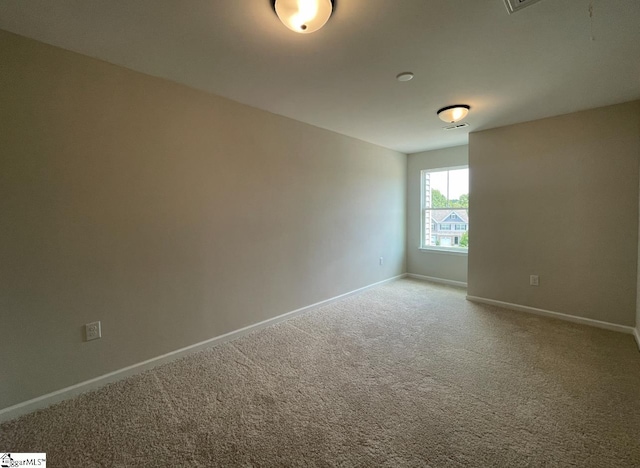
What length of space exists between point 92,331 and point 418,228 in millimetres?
4847

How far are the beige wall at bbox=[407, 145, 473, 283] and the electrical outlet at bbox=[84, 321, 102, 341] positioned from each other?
4.74 meters

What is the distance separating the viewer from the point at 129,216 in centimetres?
211

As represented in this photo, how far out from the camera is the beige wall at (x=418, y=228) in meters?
4.60

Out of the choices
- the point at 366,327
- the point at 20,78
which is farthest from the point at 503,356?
the point at 20,78

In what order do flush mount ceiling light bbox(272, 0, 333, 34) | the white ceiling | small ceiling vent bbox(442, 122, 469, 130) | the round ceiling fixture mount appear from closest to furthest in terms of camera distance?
flush mount ceiling light bbox(272, 0, 333, 34), the white ceiling, the round ceiling fixture mount, small ceiling vent bbox(442, 122, 469, 130)

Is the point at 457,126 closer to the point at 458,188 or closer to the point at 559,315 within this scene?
the point at 458,188

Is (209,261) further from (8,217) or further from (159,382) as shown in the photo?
(8,217)

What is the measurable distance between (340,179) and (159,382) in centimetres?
307

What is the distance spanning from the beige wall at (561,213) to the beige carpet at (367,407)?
58 centimetres

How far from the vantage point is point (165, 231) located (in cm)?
229

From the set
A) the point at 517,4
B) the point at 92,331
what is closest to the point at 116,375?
the point at 92,331

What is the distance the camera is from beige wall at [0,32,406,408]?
5.63ft

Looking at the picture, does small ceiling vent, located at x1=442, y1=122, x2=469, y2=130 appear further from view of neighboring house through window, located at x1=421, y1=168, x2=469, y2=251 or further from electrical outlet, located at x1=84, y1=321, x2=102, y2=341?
electrical outlet, located at x1=84, y1=321, x2=102, y2=341

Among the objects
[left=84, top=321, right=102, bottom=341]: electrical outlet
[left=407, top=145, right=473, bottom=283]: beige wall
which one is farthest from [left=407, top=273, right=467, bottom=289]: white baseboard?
[left=84, top=321, right=102, bottom=341]: electrical outlet
